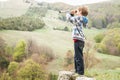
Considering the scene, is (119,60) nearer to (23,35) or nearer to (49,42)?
(49,42)

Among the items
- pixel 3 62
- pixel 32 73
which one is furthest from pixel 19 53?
pixel 32 73

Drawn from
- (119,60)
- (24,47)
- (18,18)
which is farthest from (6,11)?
(119,60)

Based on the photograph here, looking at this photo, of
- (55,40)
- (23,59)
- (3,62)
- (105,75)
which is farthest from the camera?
(55,40)

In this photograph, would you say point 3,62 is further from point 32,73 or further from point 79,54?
point 79,54

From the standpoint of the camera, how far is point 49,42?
4405 inches

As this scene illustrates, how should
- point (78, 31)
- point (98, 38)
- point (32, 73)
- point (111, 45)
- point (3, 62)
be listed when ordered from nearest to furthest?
point (78, 31), point (32, 73), point (3, 62), point (111, 45), point (98, 38)

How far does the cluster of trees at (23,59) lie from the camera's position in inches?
2761

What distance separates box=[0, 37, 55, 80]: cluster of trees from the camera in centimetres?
7012

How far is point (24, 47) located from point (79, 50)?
272ft

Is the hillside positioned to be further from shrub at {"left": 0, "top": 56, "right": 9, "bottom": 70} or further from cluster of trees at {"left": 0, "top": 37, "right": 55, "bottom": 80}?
shrub at {"left": 0, "top": 56, "right": 9, "bottom": 70}

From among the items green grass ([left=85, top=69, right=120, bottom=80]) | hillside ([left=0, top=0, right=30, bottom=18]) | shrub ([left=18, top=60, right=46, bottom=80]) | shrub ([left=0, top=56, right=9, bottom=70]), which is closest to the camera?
green grass ([left=85, top=69, right=120, bottom=80])

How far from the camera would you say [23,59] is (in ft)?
302

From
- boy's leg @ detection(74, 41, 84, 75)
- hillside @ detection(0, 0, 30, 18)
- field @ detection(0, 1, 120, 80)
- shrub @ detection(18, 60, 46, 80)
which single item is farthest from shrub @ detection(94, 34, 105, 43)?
boy's leg @ detection(74, 41, 84, 75)

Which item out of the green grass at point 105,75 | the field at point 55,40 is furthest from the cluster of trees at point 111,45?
the green grass at point 105,75
